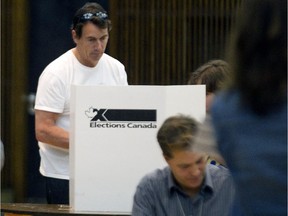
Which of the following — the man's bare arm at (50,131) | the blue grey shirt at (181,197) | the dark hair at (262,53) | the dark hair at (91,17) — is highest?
the dark hair at (91,17)

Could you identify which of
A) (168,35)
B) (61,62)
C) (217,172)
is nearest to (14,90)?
(168,35)

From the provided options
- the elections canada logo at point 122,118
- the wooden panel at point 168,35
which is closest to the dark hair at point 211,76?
the elections canada logo at point 122,118

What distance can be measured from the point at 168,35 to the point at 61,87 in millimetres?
3370

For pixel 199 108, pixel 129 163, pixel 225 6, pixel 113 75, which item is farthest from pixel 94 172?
pixel 225 6

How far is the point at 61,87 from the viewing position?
5.89 m

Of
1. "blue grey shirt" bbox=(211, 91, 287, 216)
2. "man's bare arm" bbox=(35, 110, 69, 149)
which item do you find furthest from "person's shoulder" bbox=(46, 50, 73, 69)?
"blue grey shirt" bbox=(211, 91, 287, 216)

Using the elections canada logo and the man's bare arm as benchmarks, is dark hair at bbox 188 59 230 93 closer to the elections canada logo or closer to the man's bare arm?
the elections canada logo

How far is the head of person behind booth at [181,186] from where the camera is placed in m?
4.12

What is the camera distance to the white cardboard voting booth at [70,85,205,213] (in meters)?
5.16

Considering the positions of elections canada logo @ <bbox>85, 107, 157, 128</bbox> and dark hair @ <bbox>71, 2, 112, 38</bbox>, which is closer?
elections canada logo @ <bbox>85, 107, 157, 128</bbox>

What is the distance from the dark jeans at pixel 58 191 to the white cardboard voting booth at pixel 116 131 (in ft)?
2.44

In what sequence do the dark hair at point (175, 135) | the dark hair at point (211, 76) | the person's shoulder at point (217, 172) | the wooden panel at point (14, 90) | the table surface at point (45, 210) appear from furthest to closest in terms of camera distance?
the wooden panel at point (14, 90)
the dark hair at point (211, 76)
the table surface at point (45, 210)
the person's shoulder at point (217, 172)
the dark hair at point (175, 135)

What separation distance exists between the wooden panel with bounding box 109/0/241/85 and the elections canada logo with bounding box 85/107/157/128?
386cm

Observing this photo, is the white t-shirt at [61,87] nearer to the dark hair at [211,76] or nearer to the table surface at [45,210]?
the table surface at [45,210]
